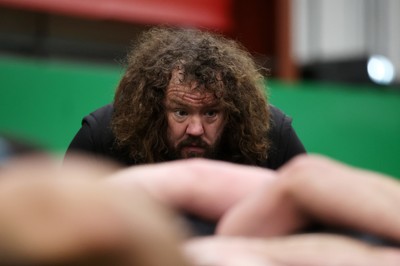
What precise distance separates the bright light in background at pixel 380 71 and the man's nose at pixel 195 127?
189cm

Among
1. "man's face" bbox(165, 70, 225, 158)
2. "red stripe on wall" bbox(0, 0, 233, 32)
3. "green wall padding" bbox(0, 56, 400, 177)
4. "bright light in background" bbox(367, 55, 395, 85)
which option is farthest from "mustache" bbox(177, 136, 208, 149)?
Result: "bright light in background" bbox(367, 55, 395, 85)

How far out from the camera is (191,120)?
2100 millimetres

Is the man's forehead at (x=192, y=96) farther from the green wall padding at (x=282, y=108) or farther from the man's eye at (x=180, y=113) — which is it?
the green wall padding at (x=282, y=108)

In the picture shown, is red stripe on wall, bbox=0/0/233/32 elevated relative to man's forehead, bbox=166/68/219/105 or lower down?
elevated

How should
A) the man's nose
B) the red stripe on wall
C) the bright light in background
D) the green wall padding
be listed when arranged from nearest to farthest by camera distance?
the man's nose
the green wall padding
the red stripe on wall
the bright light in background

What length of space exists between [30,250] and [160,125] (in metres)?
1.58

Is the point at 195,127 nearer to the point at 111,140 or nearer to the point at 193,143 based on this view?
the point at 193,143

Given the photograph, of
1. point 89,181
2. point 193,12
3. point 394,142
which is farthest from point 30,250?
point 193,12

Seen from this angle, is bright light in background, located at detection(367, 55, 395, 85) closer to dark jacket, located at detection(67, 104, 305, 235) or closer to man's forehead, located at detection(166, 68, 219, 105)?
dark jacket, located at detection(67, 104, 305, 235)

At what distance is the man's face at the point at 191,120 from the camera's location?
2.09 metres

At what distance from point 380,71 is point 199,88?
86.2 inches

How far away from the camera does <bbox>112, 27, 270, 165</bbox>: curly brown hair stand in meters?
2.11

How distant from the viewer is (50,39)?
3684 mm

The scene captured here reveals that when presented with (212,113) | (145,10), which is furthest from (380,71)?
(212,113)
